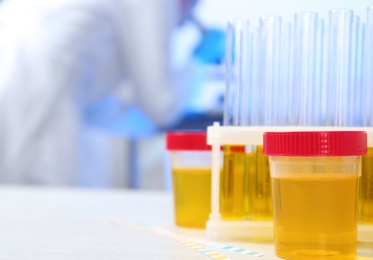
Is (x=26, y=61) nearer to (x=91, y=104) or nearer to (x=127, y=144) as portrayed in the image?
(x=91, y=104)

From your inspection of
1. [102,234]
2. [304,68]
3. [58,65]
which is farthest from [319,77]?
[58,65]

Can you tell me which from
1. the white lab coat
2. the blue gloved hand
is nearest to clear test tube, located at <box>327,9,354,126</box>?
the white lab coat

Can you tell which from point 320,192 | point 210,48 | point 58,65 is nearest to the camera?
point 320,192

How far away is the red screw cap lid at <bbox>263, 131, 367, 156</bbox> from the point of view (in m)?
0.50

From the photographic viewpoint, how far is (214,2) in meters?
2.35

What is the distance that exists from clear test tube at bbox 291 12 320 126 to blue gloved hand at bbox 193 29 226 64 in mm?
1756

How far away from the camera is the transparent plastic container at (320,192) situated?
19.7 inches

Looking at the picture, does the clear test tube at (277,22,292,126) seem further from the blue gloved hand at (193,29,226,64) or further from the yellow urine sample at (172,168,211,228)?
the blue gloved hand at (193,29,226,64)

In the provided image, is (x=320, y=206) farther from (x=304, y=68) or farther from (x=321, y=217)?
(x=304, y=68)

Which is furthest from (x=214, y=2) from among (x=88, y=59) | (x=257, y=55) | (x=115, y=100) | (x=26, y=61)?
(x=257, y=55)

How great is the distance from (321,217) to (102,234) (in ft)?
0.85

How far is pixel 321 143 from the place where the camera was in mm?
500

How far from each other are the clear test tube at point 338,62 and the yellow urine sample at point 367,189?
0.05m

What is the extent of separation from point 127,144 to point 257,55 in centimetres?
200
